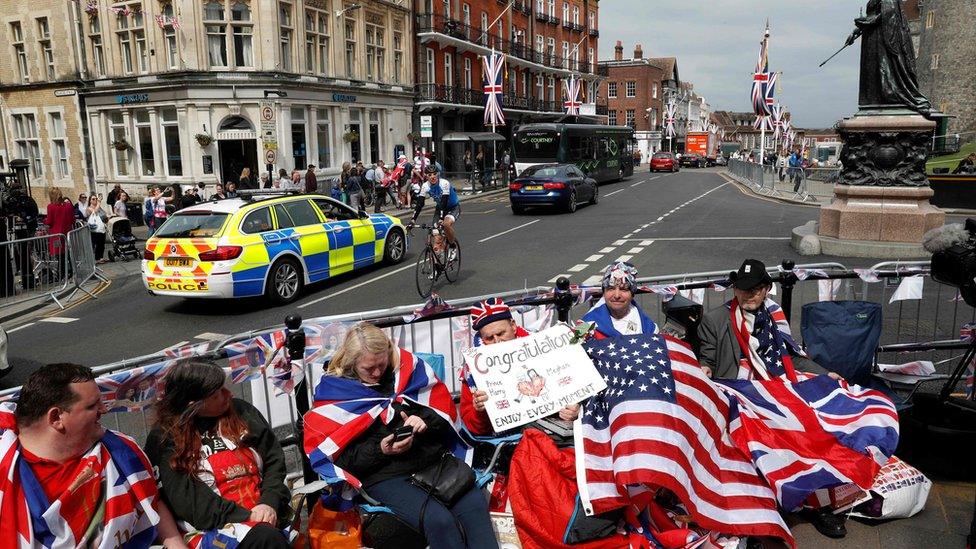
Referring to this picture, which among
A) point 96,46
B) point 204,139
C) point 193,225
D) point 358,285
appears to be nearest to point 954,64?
point 204,139

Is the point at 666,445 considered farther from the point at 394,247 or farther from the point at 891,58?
the point at 891,58

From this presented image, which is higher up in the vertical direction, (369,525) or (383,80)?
(383,80)

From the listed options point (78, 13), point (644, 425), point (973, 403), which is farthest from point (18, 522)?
point (78, 13)

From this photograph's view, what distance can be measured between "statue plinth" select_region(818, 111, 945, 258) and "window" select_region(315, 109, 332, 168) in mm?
24290

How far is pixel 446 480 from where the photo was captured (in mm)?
3867

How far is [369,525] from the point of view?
379 centimetres

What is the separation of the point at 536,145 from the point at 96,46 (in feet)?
67.1

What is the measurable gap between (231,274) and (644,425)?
816 cm

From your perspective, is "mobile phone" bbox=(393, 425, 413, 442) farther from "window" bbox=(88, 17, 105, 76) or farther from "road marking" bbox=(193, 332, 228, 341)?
"window" bbox=(88, 17, 105, 76)

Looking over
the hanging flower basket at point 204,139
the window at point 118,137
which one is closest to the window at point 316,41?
the hanging flower basket at point 204,139

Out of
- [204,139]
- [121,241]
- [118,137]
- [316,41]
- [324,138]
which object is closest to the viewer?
[121,241]

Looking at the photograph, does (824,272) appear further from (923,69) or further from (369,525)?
(923,69)

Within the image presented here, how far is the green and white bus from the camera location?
32.8 m

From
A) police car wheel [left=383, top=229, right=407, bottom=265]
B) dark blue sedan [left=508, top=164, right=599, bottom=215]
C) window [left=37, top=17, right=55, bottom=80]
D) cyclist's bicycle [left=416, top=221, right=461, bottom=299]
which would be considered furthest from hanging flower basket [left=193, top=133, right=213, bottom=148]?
cyclist's bicycle [left=416, top=221, right=461, bottom=299]
